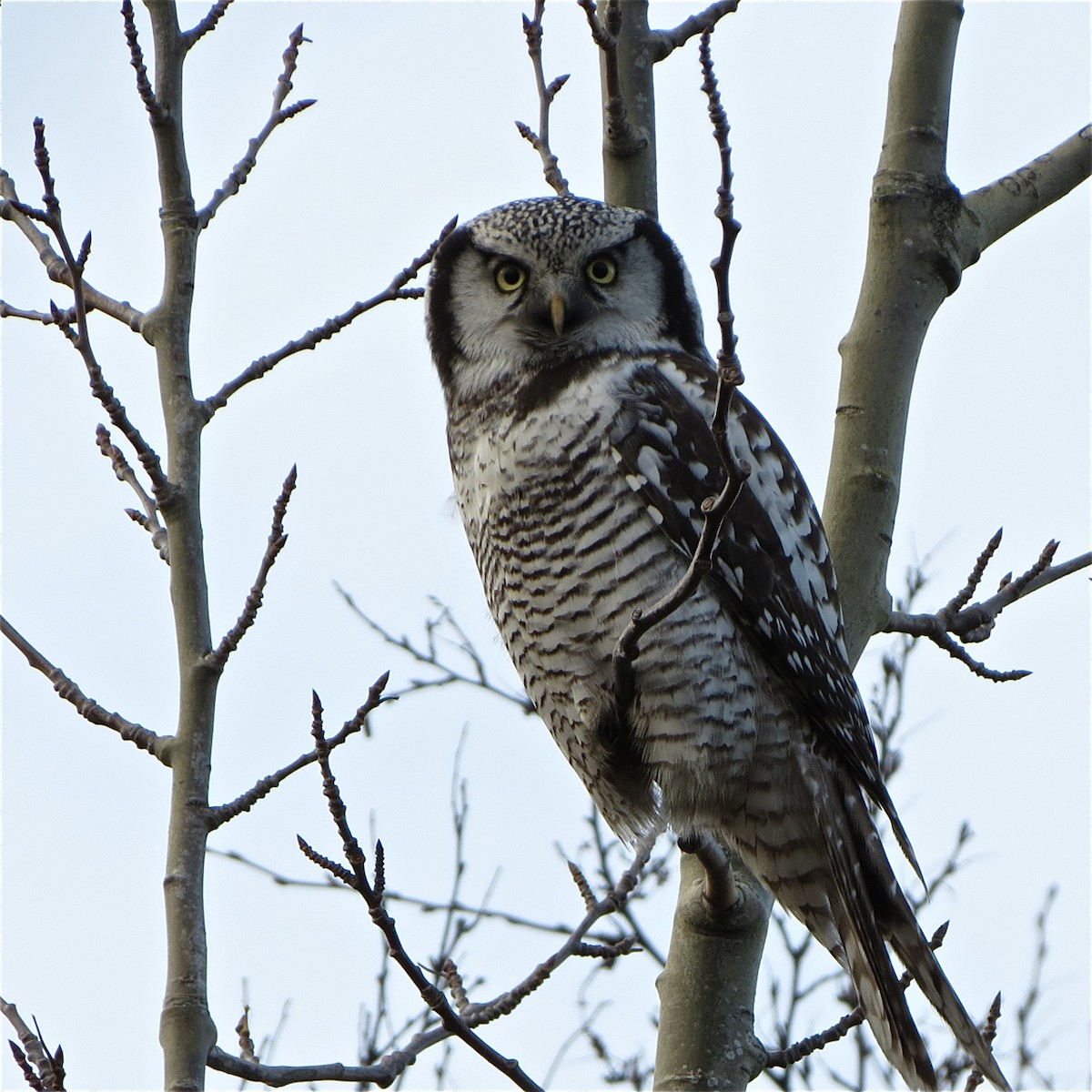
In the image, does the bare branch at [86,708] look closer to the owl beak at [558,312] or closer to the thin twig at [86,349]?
the thin twig at [86,349]

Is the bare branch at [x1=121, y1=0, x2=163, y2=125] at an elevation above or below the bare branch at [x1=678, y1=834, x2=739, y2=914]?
above

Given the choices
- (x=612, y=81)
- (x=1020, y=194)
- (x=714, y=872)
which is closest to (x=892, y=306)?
(x=1020, y=194)

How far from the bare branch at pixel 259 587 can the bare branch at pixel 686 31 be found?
1.61m

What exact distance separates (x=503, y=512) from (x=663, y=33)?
1.31 meters

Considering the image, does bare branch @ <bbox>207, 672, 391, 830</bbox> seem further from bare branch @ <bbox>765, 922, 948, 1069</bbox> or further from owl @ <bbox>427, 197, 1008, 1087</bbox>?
bare branch @ <bbox>765, 922, 948, 1069</bbox>

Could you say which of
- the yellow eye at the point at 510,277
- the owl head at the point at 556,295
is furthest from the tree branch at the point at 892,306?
the yellow eye at the point at 510,277

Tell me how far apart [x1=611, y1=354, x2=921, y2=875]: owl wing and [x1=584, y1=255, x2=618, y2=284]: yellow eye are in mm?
298

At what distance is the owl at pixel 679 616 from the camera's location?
2830 mm

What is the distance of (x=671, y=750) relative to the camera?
292 centimetres

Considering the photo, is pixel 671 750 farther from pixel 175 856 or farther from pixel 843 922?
pixel 175 856

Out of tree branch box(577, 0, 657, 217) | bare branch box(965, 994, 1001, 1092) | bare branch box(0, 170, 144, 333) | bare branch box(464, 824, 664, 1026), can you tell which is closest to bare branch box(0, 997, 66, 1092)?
bare branch box(464, 824, 664, 1026)

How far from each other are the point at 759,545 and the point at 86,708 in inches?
54.2

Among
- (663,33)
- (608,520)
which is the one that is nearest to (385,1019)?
(608,520)

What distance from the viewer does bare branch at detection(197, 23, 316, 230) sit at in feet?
8.32
